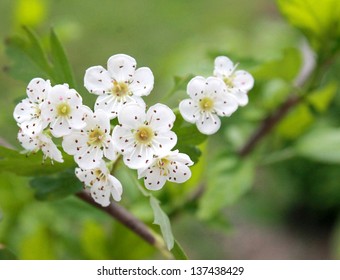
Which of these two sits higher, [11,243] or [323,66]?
[323,66]

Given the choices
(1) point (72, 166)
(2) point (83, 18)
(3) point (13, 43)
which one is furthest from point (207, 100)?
(2) point (83, 18)

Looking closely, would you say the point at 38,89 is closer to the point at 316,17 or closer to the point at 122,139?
the point at 122,139

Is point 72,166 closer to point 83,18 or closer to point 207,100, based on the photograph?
point 207,100

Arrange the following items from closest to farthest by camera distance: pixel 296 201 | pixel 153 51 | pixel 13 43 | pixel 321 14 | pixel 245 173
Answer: pixel 13 43
pixel 321 14
pixel 245 173
pixel 296 201
pixel 153 51

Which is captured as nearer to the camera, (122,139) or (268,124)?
(122,139)

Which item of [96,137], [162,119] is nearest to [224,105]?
[162,119]

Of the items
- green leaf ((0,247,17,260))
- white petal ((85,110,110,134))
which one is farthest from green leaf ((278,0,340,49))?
green leaf ((0,247,17,260))
